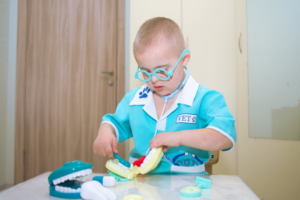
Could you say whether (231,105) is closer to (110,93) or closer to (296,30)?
(296,30)

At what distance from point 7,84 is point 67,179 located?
2.14m

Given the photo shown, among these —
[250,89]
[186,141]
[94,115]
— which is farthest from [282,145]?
[94,115]

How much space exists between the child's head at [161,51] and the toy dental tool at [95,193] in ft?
1.43

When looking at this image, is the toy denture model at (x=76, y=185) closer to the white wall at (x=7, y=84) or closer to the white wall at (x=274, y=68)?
the white wall at (x=274, y=68)

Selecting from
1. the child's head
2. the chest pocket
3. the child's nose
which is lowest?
the chest pocket

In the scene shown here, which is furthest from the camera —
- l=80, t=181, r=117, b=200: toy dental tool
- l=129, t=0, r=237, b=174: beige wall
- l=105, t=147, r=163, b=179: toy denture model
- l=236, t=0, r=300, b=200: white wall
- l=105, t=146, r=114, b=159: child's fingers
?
l=129, t=0, r=237, b=174: beige wall

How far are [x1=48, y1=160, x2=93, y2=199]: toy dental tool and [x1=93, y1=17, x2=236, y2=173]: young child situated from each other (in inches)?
8.1

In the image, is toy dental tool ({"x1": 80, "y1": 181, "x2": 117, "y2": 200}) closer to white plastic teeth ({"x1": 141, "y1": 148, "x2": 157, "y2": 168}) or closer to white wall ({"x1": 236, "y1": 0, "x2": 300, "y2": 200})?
white plastic teeth ({"x1": 141, "y1": 148, "x2": 157, "y2": 168})

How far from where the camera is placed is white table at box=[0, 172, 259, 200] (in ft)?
1.73

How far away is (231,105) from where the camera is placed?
195 centimetres

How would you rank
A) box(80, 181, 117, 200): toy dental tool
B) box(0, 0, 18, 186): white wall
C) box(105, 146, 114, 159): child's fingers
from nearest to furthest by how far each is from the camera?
1. box(80, 181, 117, 200): toy dental tool
2. box(105, 146, 114, 159): child's fingers
3. box(0, 0, 18, 186): white wall

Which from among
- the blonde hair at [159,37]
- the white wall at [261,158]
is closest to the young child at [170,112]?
the blonde hair at [159,37]

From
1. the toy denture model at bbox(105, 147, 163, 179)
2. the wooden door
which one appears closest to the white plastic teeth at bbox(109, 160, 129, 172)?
the toy denture model at bbox(105, 147, 163, 179)

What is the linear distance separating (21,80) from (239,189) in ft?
7.57
